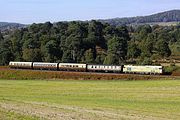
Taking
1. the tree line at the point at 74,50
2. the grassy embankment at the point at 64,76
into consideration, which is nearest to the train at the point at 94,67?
the grassy embankment at the point at 64,76

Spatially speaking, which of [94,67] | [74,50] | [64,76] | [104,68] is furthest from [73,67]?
[74,50]

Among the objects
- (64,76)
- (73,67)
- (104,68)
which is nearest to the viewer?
(64,76)

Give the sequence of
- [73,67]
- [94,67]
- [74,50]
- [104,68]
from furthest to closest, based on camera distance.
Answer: [74,50], [73,67], [94,67], [104,68]

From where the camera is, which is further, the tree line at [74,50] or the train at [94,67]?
the tree line at [74,50]

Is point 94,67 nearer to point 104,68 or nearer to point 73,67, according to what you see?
point 104,68

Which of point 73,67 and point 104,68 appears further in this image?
point 73,67

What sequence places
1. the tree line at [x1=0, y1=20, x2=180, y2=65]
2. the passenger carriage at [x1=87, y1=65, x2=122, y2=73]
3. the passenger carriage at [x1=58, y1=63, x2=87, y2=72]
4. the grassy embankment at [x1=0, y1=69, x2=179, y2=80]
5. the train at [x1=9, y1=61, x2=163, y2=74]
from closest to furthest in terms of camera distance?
the grassy embankment at [x1=0, y1=69, x2=179, y2=80] < the train at [x1=9, y1=61, x2=163, y2=74] < the passenger carriage at [x1=87, y1=65, x2=122, y2=73] < the passenger carriage at [x1=58, y1=63, x2=87, y2=72] < the tree line at [x1=0, y1=20, x2=180, y2=65]

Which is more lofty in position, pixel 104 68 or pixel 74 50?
pixel 74 50

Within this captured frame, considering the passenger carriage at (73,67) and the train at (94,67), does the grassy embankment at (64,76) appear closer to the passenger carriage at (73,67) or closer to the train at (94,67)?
the train at (94,67)

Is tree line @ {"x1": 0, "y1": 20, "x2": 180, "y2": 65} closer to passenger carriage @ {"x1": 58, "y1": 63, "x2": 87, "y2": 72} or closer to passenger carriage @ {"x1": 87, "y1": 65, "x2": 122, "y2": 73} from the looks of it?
passenger carriage @ {"x1": 58, "y1": 63, "x2": 87, "y2": 72}

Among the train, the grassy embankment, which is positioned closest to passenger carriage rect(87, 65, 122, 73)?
the train

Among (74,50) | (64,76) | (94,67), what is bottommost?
(64,76)

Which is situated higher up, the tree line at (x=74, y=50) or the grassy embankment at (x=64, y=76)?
the tree line at (x=74, y=50)

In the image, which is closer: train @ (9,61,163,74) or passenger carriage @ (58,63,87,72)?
train @ (9,61,163,74)
